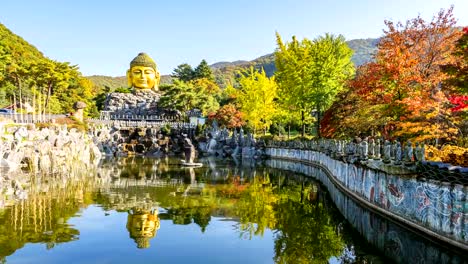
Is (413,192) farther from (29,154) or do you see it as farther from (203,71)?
(203,71)

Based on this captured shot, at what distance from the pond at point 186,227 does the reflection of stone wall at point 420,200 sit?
0.55m

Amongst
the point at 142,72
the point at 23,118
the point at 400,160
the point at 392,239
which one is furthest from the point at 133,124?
the point at 392,239

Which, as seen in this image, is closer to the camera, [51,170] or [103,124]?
[51,170]

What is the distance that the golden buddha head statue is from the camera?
2744 inches

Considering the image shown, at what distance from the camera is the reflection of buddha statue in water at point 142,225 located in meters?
11.4

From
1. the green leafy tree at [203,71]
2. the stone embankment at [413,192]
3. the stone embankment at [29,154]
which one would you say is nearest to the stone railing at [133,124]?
the stone embankment at [29,154]

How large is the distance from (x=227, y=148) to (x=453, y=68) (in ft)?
126

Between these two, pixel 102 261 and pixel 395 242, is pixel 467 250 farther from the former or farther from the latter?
pixel 102 261

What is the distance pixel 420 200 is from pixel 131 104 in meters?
60.3

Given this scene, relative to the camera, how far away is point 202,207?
1633 centimetres

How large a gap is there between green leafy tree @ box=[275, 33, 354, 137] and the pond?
1259 centimetres

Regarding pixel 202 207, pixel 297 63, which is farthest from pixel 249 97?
pixel 202 207

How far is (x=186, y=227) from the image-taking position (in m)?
12.9

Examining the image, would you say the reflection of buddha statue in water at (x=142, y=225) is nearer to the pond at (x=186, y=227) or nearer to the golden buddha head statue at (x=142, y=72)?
the pond at (x=186, y=227)
